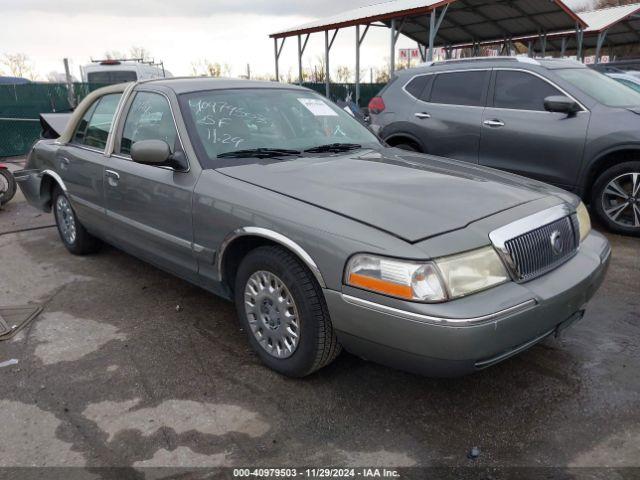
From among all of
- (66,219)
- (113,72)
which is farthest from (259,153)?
(113,72)

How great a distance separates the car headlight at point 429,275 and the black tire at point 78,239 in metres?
3.54

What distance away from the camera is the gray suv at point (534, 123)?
5516 millimetres

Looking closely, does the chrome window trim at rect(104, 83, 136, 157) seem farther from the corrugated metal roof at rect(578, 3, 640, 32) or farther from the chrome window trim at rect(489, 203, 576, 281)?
the corrugated metal roof at rect(578, 3, 640, 32)

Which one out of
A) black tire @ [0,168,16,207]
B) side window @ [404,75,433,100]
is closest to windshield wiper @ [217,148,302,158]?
side window @ [404,75,433,100]

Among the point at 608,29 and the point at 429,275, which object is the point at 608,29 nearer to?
the point at 608,29

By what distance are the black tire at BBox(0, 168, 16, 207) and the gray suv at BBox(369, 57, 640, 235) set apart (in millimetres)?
5081

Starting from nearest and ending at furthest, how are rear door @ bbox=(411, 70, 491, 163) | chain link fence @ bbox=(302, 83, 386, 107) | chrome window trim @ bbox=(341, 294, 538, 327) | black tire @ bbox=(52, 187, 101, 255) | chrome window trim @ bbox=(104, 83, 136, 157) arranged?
chrome window trim @ bbox=(341, 294, 538, 327), chrome window trim @ bbox=(104, 83, 136, 157), black tire @ bbox=(52, 187, 101, 255), rear door @ bbox=(411, 70, 491, 163), chain link fence @ bbox=(302, 83, 386, 107)

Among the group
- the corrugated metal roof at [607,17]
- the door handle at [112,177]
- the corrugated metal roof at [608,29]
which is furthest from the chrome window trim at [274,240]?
the corrugated metal roof at [607,17]

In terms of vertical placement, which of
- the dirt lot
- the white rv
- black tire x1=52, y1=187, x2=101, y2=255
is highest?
the white rv

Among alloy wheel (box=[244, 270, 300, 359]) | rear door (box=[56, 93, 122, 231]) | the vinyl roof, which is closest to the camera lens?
alloy wheel (box=[244, 270, 300, 359])

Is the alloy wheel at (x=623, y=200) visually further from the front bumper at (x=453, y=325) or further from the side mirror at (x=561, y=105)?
the front bumper at (x=453, y=325)

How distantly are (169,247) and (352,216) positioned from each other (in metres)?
1.55

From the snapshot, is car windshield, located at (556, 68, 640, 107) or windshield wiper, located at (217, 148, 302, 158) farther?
car windshield, located at (556, 68, 640, 107)

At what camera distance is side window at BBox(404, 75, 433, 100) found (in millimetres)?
6906
